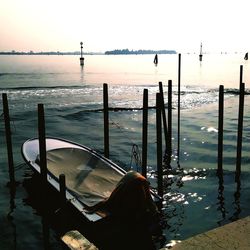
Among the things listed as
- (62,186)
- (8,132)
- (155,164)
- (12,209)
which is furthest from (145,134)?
(12,209)

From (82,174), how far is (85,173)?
11 centimetres

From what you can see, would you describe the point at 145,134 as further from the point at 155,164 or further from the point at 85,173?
the point at 155,164

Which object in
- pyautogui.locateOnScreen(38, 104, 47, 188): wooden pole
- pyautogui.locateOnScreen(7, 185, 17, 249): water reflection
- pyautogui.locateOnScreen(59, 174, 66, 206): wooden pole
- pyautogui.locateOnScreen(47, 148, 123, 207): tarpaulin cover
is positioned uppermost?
pyautogui.locateOnScreen(38, 104, 47, 188): wooden pole

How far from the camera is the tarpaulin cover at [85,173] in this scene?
33.2 feet

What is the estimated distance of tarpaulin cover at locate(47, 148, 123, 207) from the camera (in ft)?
33.2

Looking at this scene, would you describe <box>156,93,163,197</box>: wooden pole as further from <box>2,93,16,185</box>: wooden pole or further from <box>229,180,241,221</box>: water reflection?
<box>2,93,16,185</box>: wooden pole

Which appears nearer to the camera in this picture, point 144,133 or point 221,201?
point 144,133

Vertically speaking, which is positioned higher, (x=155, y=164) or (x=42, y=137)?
(x=42, y=137)

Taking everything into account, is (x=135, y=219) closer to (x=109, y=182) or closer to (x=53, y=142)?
(x=109, y=182)

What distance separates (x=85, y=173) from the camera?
11.6 metres

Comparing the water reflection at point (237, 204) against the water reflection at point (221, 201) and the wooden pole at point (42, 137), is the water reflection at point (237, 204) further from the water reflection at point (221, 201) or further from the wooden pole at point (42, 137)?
the wooden pole at point (42, 137)

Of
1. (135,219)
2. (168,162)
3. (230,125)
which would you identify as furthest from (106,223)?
(230,125)

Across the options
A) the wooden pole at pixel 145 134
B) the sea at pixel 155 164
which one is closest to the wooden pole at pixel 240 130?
the sea at pixel 155 164

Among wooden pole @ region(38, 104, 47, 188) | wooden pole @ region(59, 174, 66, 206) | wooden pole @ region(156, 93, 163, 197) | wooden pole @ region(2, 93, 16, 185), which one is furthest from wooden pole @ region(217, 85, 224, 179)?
wooden pole @ region(2, 93, 16, 185)
